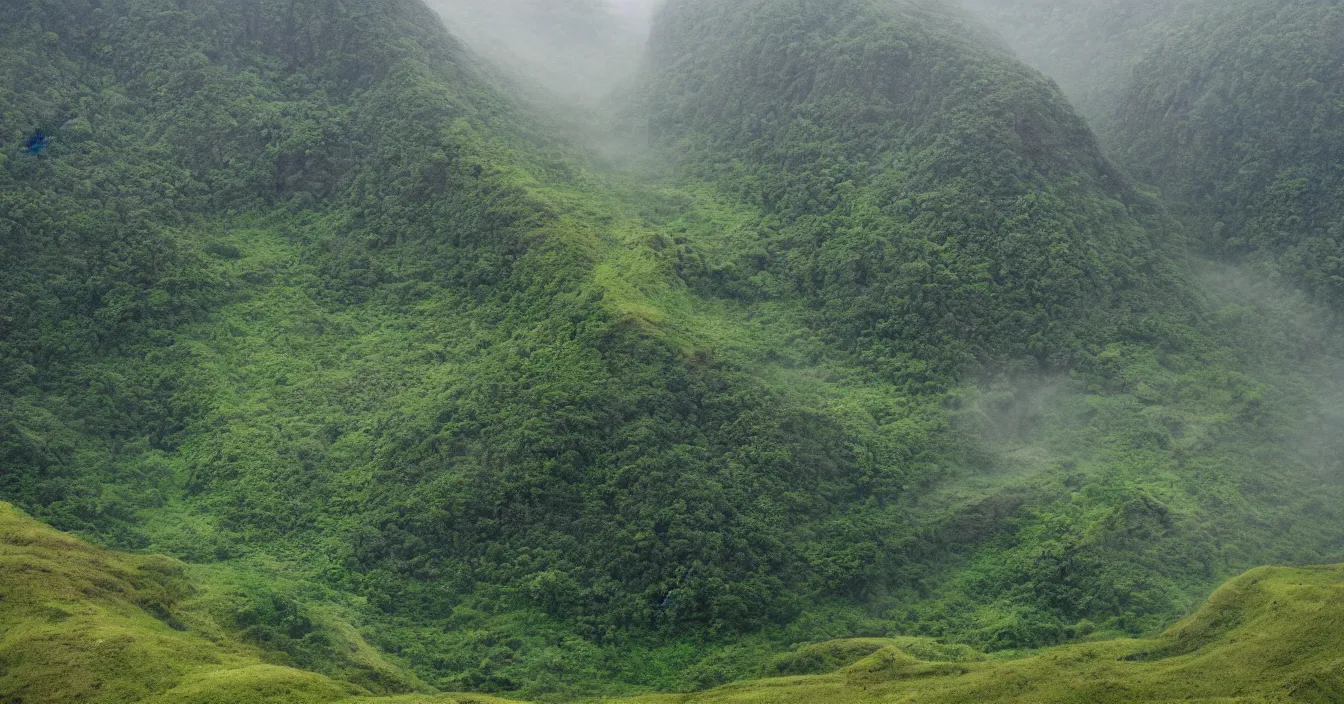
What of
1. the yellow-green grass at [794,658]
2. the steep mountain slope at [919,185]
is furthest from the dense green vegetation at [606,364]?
the yellow-green grass at [794,658]

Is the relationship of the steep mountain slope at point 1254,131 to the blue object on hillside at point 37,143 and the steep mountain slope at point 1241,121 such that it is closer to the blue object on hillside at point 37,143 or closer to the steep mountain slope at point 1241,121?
the steep mountain slope at point 1241,121

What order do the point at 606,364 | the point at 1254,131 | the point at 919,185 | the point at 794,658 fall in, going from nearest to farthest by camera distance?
the point at 794,658 → the point at 606,364 → the point at 919,185 → the point at 1254,131

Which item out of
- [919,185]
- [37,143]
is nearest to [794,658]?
[919,185]

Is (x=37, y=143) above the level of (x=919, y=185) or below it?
below

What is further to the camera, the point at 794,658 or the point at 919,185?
the point at 919,185

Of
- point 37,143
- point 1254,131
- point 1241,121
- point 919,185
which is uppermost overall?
point 1241,121

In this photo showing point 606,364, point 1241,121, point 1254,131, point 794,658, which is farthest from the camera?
point 1241,121

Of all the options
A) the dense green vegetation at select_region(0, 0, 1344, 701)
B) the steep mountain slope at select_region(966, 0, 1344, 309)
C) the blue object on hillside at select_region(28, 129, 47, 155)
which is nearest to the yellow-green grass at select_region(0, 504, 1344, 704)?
the dense green vegetation at select_region(0, 0, 1344, 701)

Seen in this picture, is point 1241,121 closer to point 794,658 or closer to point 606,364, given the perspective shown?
point 606,364

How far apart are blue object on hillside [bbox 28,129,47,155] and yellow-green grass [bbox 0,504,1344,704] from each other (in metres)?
27.2

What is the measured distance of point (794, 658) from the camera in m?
38.2

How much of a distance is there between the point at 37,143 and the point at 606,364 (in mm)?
32994

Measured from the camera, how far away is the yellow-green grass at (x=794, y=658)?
29.6 m

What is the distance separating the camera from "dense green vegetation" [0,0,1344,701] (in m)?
41.7
